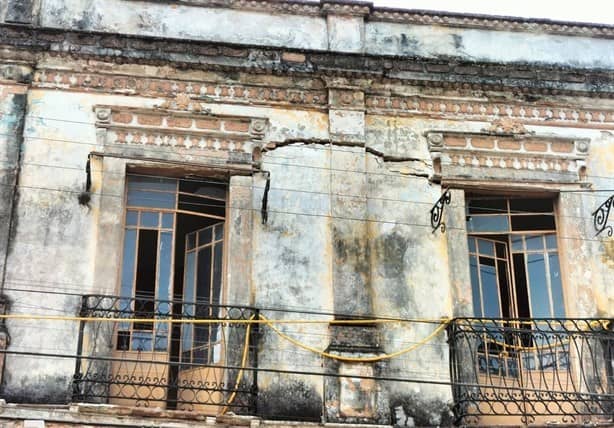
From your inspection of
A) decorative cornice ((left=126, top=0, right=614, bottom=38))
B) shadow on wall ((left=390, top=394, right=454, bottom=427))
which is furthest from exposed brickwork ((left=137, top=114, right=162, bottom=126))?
shadow on wall ((left=390, top=394, right=454, bottom=427))

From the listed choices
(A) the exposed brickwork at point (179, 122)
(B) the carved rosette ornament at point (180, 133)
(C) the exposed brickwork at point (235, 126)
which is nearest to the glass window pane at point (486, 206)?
(B) the carved rosette ornament at point (180, 133)

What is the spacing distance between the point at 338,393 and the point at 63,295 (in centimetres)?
278

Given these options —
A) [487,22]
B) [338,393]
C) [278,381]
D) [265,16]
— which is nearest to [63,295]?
[278,381]

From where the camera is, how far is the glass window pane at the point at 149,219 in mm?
9898

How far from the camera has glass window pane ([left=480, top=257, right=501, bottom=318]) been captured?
10.2m

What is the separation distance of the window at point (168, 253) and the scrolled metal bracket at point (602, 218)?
13.1ft

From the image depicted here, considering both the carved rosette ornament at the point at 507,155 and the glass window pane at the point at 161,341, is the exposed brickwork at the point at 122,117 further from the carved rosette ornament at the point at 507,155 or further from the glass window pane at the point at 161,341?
the carved rosette ornament at the point at 507,155

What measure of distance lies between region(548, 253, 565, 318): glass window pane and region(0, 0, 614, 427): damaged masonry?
0.04 metres

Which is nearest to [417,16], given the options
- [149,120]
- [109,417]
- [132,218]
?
[149,120]

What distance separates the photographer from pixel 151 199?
10.0 m

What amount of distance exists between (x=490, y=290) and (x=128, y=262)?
3830 millimetres

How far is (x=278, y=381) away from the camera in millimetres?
9164

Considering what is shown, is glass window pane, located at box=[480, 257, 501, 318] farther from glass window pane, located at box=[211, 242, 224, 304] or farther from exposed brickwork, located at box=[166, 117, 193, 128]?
exposed brickwork, located at box=[166, 117, 193, 128]

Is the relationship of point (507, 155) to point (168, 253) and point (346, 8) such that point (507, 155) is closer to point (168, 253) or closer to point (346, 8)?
point (346, 8)
